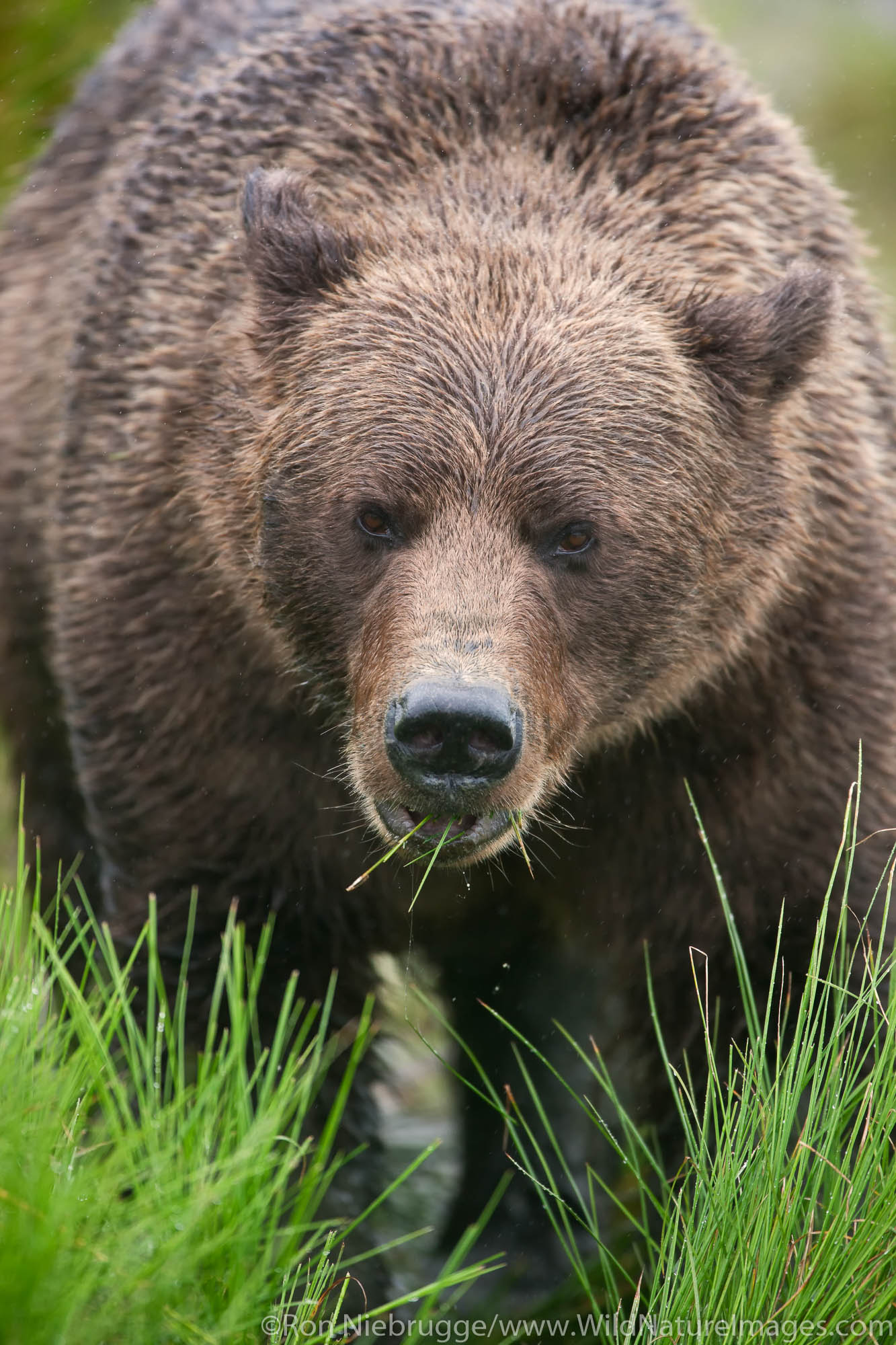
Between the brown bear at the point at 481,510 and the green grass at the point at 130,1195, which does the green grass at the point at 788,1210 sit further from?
the brown bear at the point at 481,510

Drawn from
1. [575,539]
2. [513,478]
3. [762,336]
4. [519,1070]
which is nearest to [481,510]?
[513,478]

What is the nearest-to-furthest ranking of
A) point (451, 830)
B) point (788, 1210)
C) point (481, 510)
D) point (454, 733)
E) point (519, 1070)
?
point (788, 1210), point (454, 733), point (451, 830), point (481, 510), point (519, 1070)

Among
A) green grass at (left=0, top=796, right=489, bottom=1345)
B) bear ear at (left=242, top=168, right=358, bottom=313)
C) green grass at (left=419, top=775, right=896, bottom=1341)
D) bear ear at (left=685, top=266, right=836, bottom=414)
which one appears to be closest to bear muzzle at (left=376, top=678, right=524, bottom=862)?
green grass at (left=419, top=775, right=896, bottom=1341)

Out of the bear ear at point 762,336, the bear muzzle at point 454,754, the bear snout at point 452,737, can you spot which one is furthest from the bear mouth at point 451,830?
the bear ear at point 762,336

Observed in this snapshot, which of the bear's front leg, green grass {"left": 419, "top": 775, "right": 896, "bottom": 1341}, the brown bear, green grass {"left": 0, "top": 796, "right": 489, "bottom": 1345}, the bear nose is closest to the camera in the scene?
green grass {"left": 0, "top": 796, "right": 489, "bottom": 1345}

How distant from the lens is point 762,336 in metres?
4.69

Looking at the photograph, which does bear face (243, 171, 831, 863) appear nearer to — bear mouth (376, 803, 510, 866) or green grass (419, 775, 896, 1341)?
bear mouth (376, 803, 510, 866)

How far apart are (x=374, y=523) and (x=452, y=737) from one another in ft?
2.68

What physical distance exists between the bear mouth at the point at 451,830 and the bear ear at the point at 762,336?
1357mm

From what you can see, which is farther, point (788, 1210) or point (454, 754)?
point (454, 754)

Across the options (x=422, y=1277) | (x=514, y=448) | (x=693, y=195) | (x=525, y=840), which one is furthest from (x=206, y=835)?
(x=693, y=195)

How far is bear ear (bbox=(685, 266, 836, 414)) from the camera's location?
4676mm

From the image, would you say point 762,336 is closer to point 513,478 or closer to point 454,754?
point 513,478

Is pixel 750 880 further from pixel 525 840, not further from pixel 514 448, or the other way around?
pixel 514 448
